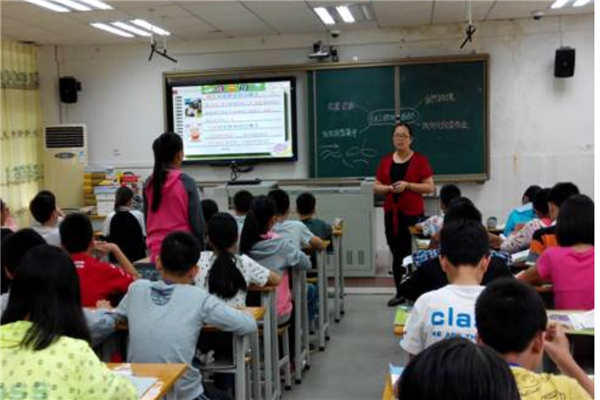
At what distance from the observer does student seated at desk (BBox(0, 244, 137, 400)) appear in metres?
1.51

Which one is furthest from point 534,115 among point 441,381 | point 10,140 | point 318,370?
point 441,381

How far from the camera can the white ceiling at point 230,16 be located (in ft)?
18.8

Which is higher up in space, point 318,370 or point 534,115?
point 534,115

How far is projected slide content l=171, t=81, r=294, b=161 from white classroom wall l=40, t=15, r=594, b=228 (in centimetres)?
19

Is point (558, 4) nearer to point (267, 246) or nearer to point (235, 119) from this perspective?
point (235, 119)

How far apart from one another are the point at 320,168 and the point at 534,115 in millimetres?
2462

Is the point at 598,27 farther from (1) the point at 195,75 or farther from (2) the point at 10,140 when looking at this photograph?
(2) the point at 10,140

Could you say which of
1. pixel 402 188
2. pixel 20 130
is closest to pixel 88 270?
pixel 402 188

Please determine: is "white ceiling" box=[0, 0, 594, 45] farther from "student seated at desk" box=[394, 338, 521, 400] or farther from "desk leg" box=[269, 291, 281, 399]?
"student seated at desk" box=[394, 338, 521, 400]

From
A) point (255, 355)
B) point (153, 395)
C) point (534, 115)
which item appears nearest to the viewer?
point (153, 395)

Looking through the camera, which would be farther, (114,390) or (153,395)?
(153,395)

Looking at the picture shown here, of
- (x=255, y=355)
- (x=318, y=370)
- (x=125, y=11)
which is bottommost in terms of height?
(x=318, y=370)

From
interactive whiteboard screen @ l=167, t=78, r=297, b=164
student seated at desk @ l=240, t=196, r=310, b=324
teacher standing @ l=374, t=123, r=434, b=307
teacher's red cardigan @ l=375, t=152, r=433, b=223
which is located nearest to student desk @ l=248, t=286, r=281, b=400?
student seated at desk @ l=240, t=196, r=310, b=324

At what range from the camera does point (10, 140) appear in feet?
24.2
